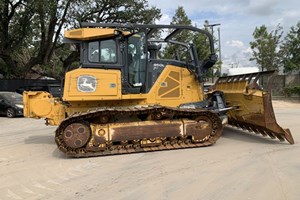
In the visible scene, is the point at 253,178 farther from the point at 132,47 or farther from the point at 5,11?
the point at 5,11

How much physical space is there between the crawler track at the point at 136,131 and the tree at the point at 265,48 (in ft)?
90.5

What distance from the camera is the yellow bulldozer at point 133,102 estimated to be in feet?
26.2

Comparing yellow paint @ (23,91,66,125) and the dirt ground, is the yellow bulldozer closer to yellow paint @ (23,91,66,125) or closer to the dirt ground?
yellow paint @ (23,91,66,125)

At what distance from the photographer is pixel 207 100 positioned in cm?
948

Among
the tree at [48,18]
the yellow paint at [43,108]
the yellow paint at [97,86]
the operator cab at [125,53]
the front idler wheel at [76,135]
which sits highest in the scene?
the tree at [48,18]

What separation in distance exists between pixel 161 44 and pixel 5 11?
14910 millimetres

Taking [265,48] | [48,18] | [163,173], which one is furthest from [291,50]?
[163,173]

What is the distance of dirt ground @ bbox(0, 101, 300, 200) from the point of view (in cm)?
536

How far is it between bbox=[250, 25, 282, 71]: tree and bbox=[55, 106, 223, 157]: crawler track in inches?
1086

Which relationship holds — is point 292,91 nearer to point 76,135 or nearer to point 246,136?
point 246,136

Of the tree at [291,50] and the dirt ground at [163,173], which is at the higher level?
the tree at [291,50]

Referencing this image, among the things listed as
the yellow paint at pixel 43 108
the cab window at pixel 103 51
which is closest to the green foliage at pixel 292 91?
the cab window at pixel 103 51

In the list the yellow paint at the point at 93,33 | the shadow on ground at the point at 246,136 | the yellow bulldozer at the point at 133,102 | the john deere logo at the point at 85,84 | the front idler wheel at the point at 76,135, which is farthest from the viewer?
the shadow on ground at the point at 246,136

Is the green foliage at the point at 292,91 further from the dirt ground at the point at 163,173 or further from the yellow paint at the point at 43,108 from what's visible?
the yellow paint at the point at 43,108
